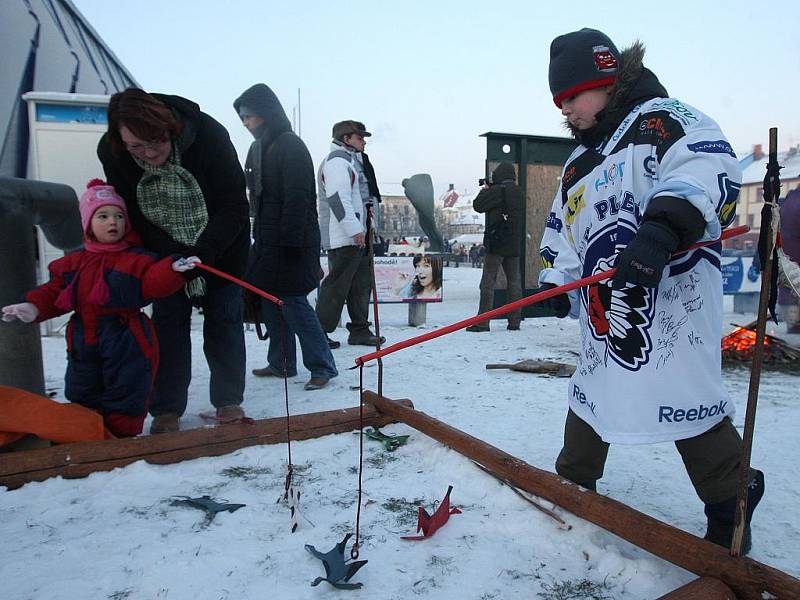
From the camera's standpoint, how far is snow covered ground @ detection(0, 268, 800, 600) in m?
1.56

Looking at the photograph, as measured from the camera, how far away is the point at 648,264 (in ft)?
4.66

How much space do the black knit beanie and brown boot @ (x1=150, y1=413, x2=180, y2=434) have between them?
236 centimetres

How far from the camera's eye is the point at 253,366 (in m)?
4.73

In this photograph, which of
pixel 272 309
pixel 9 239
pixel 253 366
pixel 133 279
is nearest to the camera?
pixel 133 279

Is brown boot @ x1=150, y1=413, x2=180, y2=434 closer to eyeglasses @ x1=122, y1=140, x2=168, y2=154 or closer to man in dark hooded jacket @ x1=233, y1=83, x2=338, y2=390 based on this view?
man in dark hooded jacket @ x1=233, y1=83, x2=338, y2=390

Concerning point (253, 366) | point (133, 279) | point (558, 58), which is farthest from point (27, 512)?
point (253, 366)

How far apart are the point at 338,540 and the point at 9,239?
235 centimetres

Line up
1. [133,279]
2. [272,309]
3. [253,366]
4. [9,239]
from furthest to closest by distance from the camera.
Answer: [253,366]
[272,309]
[9,239]
[133,279]

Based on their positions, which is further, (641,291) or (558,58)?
(558,58)

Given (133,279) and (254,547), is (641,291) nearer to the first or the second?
(254,547)

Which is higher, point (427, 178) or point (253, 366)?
point (427, 178)

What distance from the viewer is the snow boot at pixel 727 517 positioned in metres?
1.65

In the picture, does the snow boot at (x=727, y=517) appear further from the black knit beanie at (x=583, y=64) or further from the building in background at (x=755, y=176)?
the building in background at (x=755, y=176)

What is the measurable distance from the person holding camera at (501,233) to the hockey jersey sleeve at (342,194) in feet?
6.97
